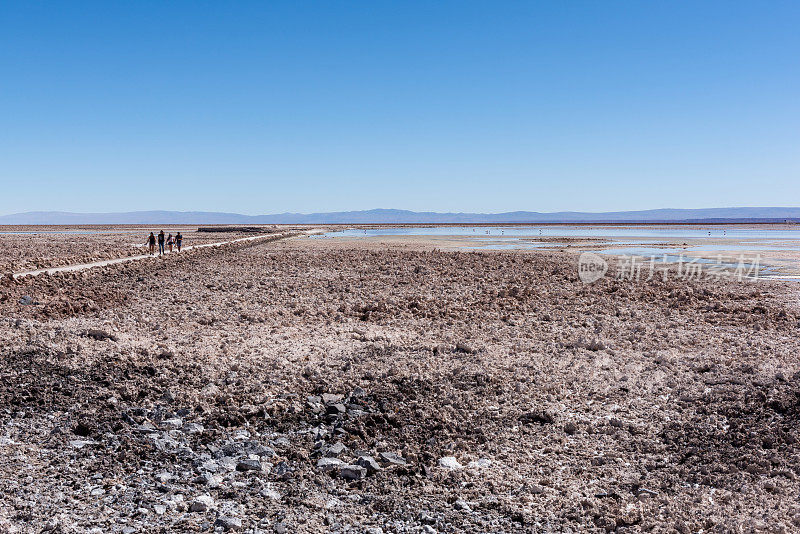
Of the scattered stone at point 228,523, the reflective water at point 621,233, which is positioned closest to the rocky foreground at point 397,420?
the scattered stone at point 228,523

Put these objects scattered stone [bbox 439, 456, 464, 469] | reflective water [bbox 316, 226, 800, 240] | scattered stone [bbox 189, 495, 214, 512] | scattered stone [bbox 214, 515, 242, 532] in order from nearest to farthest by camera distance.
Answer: scattered stone [bbox 214, 515, 242, 532] → scattered stone [bbox 189, 495, 214, 512] → scattered stone [bbox 439, 456, 464, 469] → reflective water [bbox 316, 226, 800, 240]

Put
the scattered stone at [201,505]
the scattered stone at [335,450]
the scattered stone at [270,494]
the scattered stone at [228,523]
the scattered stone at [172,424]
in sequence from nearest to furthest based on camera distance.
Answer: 1. the scattered stone at [228,523]
2. the scattered stone at [201,505]
3. the scattered stone at [270,494]
4. the scattered stone at [335,450]
5. the scattered stone at [172,424]

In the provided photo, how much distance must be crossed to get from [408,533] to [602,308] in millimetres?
11257

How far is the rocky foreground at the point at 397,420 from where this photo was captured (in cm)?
525

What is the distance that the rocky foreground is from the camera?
525cm

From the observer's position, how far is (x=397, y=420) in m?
7.24

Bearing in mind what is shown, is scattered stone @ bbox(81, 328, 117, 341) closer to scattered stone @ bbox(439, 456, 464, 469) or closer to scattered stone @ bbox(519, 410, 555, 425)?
scattered stone @ bbox(439, 456, 464, 469)

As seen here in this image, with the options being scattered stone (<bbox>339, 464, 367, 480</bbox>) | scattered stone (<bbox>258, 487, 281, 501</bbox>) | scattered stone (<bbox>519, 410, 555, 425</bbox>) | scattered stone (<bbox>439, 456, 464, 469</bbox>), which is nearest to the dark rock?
scattered stone (<bbox>258, 487, 281, 501</bbox>)

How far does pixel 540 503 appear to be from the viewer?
17.7ft

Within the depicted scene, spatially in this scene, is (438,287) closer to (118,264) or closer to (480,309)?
(480,309)

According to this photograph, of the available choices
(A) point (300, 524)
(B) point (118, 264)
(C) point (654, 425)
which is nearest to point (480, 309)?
(C) point (654, 425)

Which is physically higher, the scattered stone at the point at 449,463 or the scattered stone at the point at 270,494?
the scattered stone at the point at 449,463

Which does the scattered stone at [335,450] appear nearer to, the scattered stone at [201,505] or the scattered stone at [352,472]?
the scattered stone at [352,472]

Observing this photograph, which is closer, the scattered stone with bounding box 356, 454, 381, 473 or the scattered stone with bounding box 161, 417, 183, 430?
the scattered stone with bounding box 356, 454, 381, 473
